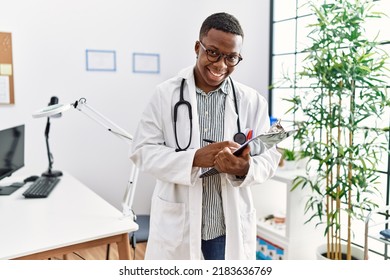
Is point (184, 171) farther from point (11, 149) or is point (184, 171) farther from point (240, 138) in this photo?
point (11, 149)

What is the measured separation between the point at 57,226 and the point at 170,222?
47 cm

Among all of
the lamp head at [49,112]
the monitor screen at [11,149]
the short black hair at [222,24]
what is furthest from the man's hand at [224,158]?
the monitor screen at [11,149]

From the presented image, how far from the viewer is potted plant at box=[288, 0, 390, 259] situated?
1738mm

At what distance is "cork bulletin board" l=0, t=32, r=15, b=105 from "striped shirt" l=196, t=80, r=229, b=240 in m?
1.55

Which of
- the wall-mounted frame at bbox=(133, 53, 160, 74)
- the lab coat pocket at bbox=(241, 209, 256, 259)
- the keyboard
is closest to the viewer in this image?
the lab coat pocket at bbox=(241, 209, 256, 259)

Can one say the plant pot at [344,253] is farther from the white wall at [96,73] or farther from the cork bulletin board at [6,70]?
the cork bulletin board at [6,70]

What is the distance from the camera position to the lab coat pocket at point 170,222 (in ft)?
3.67

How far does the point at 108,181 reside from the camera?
2.62 meters

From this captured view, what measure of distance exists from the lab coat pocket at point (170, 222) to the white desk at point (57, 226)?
25cm

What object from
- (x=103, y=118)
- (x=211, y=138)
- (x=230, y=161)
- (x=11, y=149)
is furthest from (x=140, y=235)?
(x=230, y=161)

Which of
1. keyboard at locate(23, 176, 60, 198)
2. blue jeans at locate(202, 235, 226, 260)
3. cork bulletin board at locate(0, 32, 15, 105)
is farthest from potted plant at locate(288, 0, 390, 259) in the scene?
cork bulletin board at locate(0, 32, 15, 105)

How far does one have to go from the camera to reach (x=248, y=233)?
1.18 metres

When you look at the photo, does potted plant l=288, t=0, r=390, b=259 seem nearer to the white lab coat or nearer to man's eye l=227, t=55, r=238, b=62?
the white lab coat
